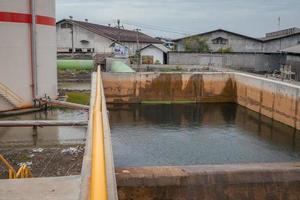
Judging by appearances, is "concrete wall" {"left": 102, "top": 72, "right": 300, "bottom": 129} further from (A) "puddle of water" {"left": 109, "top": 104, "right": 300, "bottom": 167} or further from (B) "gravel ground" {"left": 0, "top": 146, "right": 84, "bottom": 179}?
(B) "gravel ground" {"left": 0, "top": 146, "right": 84, "bottom": 179}

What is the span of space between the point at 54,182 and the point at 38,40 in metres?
12.2

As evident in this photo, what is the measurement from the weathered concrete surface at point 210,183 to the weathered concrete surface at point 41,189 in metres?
2.75

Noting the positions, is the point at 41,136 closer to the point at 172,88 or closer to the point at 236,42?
the point at 172,88

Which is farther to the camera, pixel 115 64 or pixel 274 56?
pixel 274 56

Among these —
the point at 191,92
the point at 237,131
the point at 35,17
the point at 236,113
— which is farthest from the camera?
the point at 191,92

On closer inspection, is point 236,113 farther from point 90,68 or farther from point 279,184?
point 279,184

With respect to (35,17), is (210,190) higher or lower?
lower

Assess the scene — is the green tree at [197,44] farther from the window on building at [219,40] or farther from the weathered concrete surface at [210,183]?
the weathered concrete surface at [210,183]

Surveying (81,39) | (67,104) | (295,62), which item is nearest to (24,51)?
(67,104)

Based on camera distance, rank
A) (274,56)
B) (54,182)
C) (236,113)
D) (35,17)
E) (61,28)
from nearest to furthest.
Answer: (54,182) < (35,17) < (236,113) < (274,56) < (61,28)

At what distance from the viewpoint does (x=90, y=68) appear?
1077 inches

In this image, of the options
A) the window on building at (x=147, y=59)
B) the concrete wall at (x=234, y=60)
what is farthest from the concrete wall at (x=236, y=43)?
the window on building at (x=147, y=59)

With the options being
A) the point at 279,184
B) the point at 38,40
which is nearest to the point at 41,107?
the point at 38,40

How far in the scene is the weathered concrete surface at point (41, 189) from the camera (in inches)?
177
